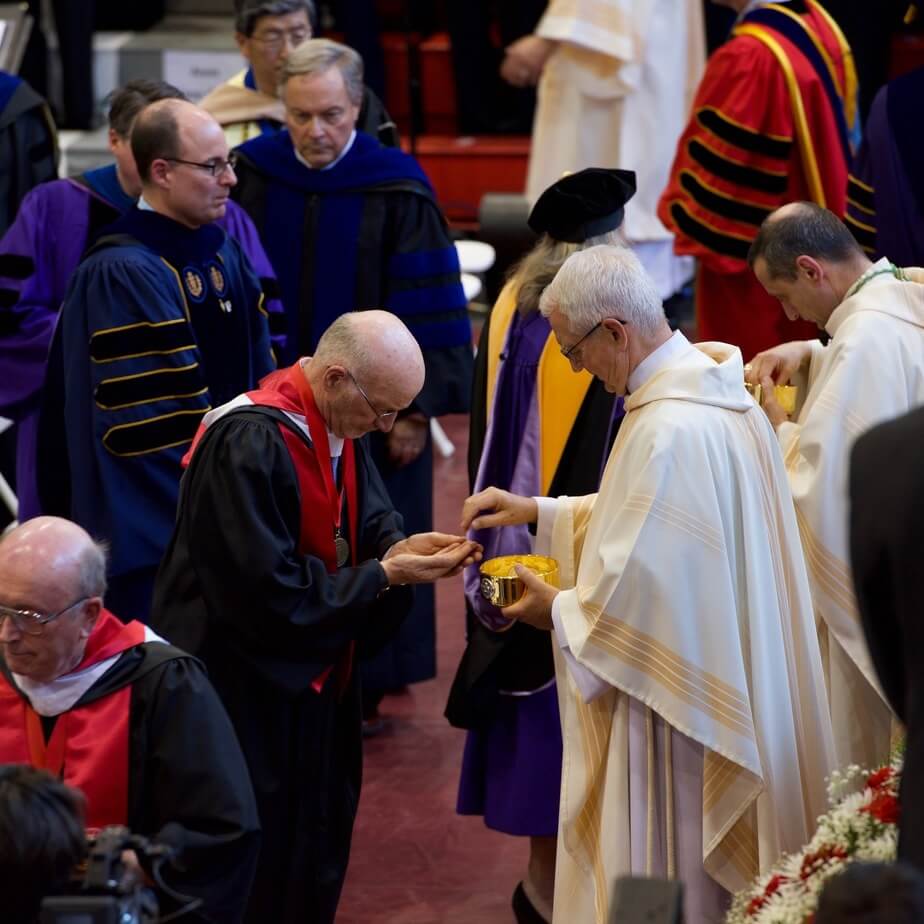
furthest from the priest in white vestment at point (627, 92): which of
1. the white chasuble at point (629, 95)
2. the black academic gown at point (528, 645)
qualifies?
the black academic gown at point (528, 645)

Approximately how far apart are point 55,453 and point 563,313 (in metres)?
2.07

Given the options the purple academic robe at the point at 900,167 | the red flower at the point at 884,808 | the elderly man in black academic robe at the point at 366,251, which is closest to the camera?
the red flower at the point at 884,808

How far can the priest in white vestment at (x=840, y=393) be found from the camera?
4.35 metres

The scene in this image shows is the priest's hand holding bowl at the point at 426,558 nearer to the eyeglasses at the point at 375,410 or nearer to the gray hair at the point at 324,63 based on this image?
the eyeglasses at the point at 375,410

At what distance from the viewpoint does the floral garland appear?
306cm

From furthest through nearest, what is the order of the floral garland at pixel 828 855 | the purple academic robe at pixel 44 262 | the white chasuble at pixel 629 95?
the white chasuble at pixel 629 95
the purple academic robe at pixel 44 262
the floral garland at pixel 828 855

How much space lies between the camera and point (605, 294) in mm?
3816

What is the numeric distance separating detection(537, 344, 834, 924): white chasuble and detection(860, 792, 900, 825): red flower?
0.55m

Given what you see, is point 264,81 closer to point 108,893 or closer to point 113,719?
point 113,719

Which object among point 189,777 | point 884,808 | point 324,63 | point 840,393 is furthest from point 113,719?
point 324,63

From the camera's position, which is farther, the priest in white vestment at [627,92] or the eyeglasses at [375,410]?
the priest in white vestment at [627,92]

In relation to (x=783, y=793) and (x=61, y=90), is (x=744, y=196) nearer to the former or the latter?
(x=783, y=793)

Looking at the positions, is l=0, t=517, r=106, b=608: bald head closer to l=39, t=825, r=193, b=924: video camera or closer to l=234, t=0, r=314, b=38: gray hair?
l=39, t=825, r=193, b=924: video camera

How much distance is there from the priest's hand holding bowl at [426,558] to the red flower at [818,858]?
1.16 metres
